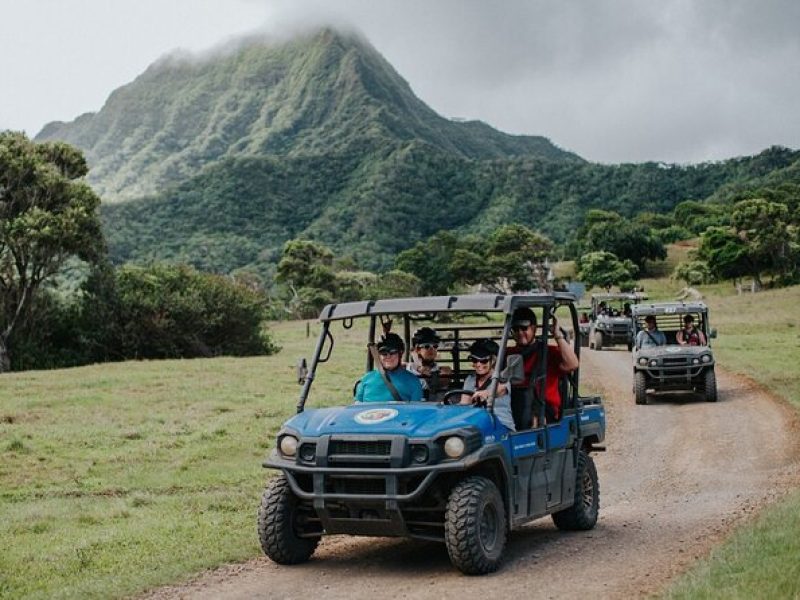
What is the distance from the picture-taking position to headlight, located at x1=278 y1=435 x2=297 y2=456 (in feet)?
31.1

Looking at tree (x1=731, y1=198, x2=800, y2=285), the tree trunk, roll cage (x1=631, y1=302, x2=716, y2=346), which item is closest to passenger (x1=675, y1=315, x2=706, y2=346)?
roll cage (x1=631, y1=302, x2=716, y2=346)

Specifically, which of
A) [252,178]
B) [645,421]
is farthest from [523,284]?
[645,421]

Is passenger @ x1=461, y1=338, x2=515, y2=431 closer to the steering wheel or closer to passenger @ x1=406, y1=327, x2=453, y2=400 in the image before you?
the steering wheel

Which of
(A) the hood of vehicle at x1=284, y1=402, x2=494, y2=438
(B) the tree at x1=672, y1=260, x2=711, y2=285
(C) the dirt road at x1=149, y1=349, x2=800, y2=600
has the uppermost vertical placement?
(B) the tree at x1=672, y1=260, x2=711, y2=285

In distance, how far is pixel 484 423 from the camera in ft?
30.8

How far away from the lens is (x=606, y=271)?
10788 cm

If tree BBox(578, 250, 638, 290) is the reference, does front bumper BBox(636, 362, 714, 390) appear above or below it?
below

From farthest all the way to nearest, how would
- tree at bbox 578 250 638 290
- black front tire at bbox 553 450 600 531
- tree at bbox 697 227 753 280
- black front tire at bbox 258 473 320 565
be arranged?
tree at bbox 578 250 638 290
tree at bbox 697 227 753 280
black front tire at bbox 553 450 600 531
black front tire at bbox 258 473 320 565

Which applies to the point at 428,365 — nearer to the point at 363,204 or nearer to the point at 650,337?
the point at 650,337

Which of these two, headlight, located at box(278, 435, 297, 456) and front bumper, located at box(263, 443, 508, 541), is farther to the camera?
headlight, located at box(278, 435, 297, 456)

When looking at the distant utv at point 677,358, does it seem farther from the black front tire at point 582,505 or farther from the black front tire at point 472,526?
the black front tire at point 472,526

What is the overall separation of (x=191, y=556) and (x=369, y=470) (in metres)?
2.78

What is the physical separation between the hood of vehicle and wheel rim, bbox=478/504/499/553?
0.72 metres

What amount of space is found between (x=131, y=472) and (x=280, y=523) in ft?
29.6
